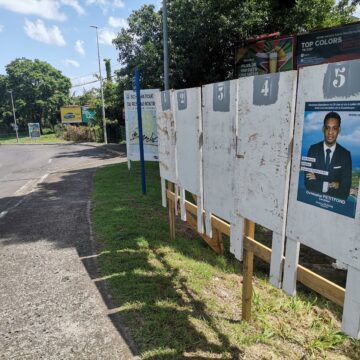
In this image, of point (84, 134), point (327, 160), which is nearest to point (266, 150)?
point (327, 160)

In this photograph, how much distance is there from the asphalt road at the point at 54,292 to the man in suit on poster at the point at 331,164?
7.35 feet

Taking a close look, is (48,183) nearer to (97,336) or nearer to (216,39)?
(216,39)

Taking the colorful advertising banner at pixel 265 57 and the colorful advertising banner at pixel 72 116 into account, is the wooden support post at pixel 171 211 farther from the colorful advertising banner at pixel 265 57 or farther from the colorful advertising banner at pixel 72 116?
the colorful advertising banner at pixel 72 116

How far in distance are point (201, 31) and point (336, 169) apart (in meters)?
12.1

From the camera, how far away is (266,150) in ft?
9.64

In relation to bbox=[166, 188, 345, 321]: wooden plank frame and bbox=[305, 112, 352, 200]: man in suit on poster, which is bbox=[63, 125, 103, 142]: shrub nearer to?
bbox=[166, 188, 345, 321]: wooden plank frame

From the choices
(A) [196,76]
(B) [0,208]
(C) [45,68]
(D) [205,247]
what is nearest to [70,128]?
(C) [45,68]

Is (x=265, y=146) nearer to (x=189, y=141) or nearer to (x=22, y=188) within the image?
(x=189, y=141)

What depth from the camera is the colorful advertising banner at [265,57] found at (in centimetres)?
1295

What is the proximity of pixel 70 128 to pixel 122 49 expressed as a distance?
96.0 ft

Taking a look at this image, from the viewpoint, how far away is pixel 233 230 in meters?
3.58

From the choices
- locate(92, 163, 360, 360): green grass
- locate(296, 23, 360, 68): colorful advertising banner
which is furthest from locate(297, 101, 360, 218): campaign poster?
locate(296, 23, 360, 68): colorful advertising banner

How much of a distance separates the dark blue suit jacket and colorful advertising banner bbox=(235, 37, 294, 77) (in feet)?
37.6

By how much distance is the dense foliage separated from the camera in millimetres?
60188
